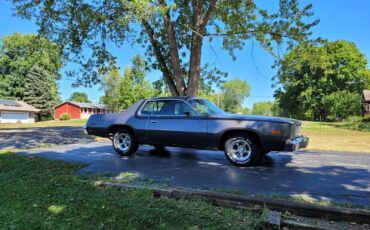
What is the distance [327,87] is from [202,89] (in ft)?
143

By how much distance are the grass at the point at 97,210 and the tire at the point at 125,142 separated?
3088mm

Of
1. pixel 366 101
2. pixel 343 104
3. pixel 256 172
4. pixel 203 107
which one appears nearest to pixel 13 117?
pixel 203 107

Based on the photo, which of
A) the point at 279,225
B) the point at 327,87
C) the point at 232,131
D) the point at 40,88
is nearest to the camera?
the point at 279,225

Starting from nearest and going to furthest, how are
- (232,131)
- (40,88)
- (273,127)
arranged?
(273,127) → (232,131) → (40,88)

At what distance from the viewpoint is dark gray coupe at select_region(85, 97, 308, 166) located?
658 centimetres

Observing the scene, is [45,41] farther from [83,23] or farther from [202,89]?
[202,89]

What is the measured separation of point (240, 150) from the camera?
22.8ft

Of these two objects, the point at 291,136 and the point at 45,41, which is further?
the point at 45,41

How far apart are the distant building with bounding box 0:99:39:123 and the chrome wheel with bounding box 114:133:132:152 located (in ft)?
160

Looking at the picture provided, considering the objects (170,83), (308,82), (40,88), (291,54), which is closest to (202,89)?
(170,83)

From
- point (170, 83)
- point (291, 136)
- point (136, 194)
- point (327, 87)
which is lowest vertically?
point (136, 194)

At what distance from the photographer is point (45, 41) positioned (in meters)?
13.2

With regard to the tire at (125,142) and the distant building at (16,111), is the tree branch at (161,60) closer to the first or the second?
the tire at (125,142)

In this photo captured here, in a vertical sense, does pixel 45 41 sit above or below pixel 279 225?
above
